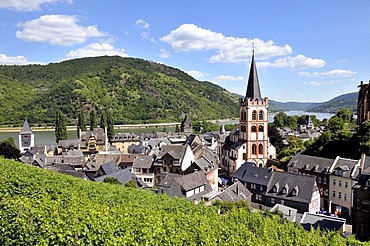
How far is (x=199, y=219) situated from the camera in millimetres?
12977

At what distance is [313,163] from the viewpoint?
38.5 meters

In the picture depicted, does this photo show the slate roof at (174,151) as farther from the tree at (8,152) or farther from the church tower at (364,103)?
the church tower at (364,103)

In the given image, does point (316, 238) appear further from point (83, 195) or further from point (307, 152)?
point (307, 152)

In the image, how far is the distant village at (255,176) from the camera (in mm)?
27200

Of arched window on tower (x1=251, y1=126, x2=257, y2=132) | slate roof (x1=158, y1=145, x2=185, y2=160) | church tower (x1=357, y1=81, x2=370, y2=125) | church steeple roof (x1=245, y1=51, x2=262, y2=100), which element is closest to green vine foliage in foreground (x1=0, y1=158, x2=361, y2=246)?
slate roof (x1=158, y1=145, x2=185, y2=160)

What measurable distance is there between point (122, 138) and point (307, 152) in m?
46.2

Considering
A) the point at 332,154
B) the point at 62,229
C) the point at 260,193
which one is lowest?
the point at 260,193

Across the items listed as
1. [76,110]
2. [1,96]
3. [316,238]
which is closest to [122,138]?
[316,238]

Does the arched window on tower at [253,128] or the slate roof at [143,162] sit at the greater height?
the arched window on tower at [253,128]

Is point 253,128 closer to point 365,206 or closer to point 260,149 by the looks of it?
point 260,149

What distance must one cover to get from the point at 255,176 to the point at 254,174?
1.53ft

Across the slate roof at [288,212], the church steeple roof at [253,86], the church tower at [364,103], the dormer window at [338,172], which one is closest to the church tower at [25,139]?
the church steeple roof at [253,86]

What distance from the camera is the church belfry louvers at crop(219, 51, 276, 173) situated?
47.7 m

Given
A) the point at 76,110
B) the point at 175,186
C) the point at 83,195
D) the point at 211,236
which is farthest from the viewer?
the point at 76,110
